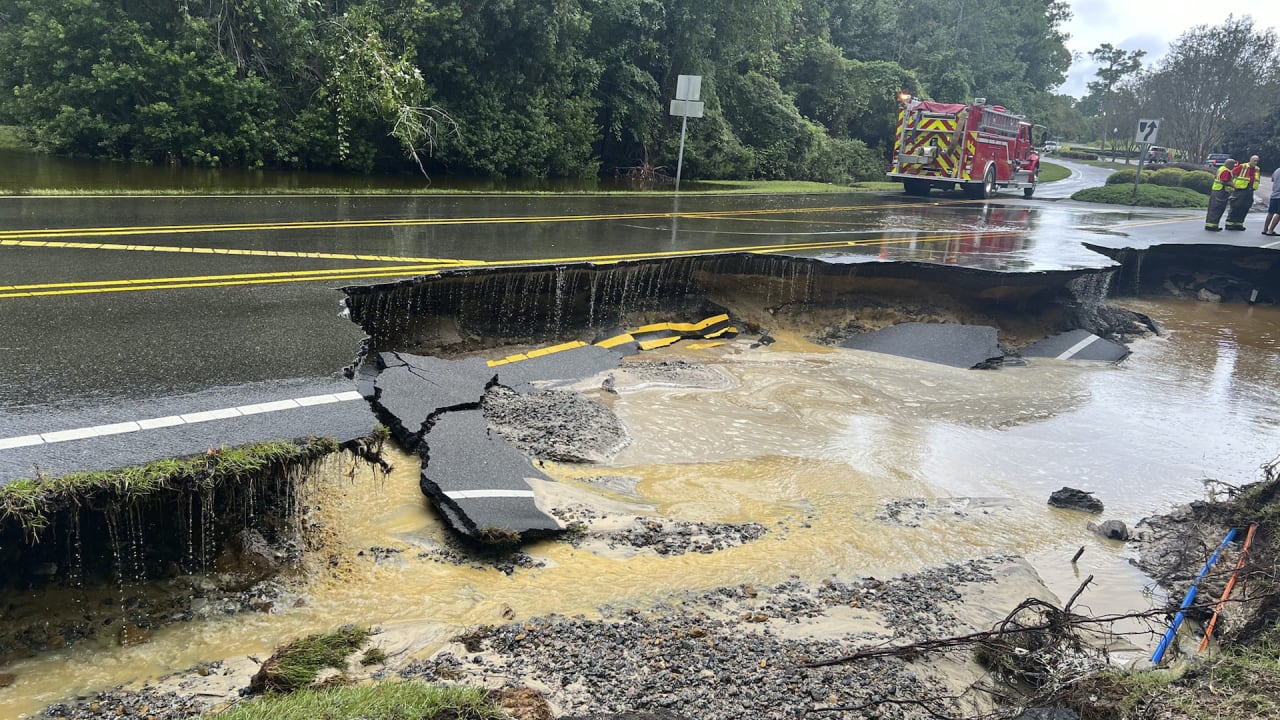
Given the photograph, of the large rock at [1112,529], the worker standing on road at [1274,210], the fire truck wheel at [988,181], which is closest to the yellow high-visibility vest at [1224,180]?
the worker standing on road at [1274,210]

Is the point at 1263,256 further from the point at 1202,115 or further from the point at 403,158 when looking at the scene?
the point at 1202,115

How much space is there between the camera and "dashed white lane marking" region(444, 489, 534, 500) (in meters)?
5.41

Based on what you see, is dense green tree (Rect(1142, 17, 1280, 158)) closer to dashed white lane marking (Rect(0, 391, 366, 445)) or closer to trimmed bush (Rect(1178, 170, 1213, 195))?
trimmed bush (Rect(1178, 170, 1213, 195))

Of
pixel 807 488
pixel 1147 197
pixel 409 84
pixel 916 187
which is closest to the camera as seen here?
pixel 807 488

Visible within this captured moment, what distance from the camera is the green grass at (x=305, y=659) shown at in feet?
12.2

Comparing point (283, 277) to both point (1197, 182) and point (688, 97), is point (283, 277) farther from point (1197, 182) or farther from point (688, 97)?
point (1197, 182)

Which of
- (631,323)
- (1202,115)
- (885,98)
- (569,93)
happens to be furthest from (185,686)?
(1202,115)

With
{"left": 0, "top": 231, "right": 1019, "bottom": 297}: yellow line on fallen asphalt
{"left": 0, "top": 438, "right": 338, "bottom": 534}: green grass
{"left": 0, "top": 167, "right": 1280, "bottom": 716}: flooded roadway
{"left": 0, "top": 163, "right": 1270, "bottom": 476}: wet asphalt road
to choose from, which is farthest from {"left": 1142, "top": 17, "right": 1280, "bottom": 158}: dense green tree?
{"left": 0, "top": 438, "right": 338, "bottom": 534}: green grass

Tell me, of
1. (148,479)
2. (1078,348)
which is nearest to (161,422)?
(148,479)

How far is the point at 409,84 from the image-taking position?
54.5 feet

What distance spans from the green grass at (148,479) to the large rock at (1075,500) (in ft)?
18.2

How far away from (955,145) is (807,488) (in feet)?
64.6

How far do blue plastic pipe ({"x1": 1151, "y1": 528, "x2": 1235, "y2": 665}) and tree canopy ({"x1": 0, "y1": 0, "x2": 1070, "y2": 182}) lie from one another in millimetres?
14308

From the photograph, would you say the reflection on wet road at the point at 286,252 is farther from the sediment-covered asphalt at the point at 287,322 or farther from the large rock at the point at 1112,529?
the large rock at the point at 1112,529
